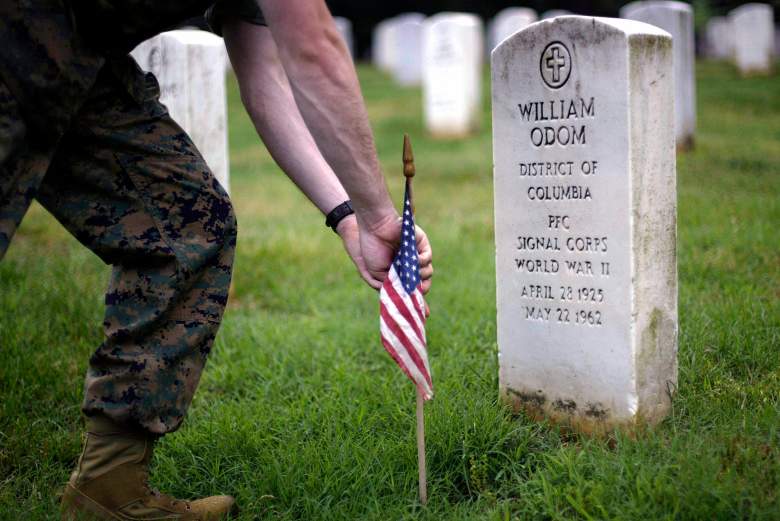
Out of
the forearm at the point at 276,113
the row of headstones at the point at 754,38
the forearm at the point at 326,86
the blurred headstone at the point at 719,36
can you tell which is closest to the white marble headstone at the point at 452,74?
the row of headstones at the point at 754,38

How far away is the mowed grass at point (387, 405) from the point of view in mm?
2340

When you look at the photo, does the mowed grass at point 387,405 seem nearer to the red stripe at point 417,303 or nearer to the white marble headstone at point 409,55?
the red stripe at point 417,303

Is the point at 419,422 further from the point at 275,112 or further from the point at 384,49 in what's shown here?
the point at 384,49

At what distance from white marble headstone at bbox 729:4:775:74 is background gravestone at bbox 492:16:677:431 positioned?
53.2ft

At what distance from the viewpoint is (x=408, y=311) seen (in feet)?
7.88

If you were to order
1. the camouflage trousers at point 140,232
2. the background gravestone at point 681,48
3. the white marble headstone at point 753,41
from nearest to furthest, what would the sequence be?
the camouflage trousers at point 140,232
the background gravestone at point 681,48
the white marble headstone at point 753,41

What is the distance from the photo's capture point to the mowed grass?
234 cm

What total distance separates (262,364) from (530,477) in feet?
5.37

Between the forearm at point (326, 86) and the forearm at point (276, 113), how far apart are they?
0.44 m

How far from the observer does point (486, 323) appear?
4043 millimetres

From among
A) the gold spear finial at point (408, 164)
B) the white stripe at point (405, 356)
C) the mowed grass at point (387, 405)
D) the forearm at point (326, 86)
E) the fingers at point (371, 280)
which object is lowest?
the mowed grass at point (387, 405)

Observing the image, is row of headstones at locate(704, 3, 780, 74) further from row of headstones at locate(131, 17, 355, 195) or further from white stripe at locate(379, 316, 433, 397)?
white stripe at locate(379, 316, 433, 397)

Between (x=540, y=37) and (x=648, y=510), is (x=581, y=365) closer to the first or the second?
(x=648, y=510)

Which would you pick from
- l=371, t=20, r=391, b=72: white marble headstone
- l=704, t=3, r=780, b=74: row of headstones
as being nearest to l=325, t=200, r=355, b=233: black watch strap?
l=704, t=3, r=780, b=74: row of headstones
